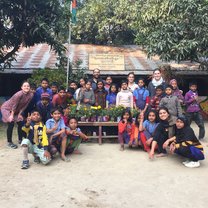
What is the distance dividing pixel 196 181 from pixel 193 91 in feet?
11.7

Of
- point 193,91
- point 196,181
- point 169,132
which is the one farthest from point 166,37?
point 196,181

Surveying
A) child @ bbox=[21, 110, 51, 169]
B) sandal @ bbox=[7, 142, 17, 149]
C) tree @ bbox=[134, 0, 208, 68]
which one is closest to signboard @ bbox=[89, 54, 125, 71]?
tree @ bbox=[134, 0, 208, 68]

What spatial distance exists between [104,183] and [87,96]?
3430 millimetres

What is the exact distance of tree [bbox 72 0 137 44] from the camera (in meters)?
16.8

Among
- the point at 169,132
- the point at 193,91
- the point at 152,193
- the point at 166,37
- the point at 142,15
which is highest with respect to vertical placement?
the point at 142,15

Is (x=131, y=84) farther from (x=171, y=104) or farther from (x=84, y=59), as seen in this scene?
(x=84, y=59)

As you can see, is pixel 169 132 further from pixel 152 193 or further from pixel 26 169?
pixel 26 169

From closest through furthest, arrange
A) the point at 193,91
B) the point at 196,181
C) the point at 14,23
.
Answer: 1. the point at 196,181
2. the point at 193,91
3. the point at 14,23

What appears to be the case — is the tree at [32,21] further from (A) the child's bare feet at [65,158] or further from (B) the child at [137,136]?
(A) the child's bare feet at [65,158]

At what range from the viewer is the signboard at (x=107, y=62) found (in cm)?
1214

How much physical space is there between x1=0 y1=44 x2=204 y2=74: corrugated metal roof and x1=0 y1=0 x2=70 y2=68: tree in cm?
92

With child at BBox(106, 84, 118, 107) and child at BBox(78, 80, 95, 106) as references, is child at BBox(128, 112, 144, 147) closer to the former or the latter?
child at BBox(106, 84, 118, 107)

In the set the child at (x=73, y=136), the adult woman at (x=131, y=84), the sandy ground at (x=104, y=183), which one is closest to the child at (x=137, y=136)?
the sandy ground at (x=104, y=183)

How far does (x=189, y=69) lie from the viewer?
12656 millimetres
